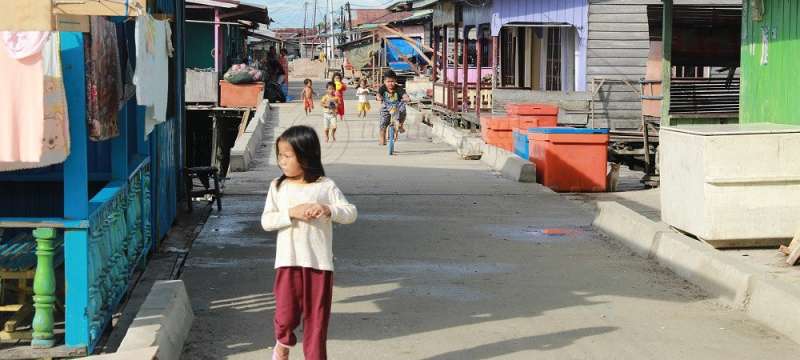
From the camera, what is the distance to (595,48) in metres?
22.5

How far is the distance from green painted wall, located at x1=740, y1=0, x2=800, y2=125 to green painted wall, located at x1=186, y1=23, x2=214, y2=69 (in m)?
27.3

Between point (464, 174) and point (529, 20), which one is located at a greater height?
point (529, 20)

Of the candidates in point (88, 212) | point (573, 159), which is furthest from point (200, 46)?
point (88, 212)

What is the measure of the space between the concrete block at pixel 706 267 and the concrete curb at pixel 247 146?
923cm

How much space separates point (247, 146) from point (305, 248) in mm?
14096

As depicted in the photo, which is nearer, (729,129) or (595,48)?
(729,129)

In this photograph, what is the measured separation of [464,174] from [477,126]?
30.8 ft

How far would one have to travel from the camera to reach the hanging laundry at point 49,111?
18.4 feet

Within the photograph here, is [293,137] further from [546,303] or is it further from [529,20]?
[529,20]

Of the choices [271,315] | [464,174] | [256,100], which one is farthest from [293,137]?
[256,100]

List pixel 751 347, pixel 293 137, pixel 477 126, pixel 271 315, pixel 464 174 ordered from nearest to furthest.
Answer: pixel 293 137
pixel 751 347
pixel 271 315
pixel 464 174
pixel 477 126

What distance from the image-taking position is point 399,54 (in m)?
54.3

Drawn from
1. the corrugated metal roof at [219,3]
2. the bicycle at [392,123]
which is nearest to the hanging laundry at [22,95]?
the bicycle at [392,123]

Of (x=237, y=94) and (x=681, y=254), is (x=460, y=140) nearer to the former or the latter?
(x=681, y=254)
